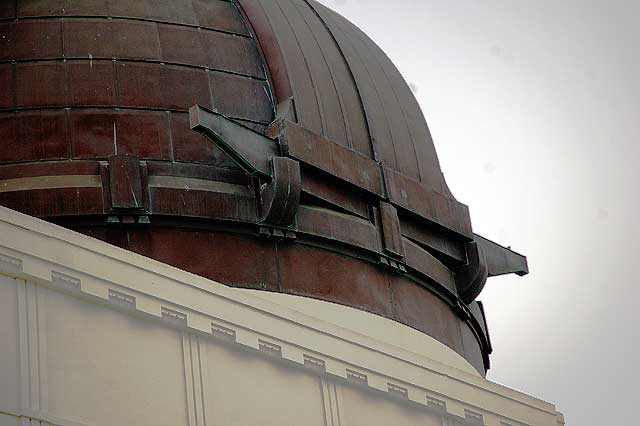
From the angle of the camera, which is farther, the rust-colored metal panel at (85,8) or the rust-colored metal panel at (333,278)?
the rust-colored metal panel at (85,8)

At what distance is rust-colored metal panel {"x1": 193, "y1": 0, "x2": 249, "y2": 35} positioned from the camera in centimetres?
2662

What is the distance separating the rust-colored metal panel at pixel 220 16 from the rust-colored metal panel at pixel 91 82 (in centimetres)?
181

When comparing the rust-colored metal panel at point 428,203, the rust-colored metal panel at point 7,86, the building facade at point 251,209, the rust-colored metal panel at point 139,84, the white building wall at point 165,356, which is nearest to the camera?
the white building wall at point 165,356

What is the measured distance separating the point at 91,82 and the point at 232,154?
220 centimetres

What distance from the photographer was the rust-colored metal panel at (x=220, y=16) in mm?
26625

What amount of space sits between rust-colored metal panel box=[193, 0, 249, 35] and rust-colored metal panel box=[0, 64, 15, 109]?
2.73 metres

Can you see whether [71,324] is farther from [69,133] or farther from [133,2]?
[133,2]

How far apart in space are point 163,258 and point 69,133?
201cm

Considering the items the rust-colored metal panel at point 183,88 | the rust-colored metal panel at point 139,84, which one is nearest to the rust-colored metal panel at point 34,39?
the rust-colored metal panel at point 139,84

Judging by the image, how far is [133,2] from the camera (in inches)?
1036

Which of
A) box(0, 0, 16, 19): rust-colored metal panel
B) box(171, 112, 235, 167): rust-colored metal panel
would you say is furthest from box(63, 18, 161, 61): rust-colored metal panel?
box(171, 112, 235, 167): rust-colored metal panel

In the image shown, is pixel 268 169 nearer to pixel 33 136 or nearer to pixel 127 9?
pixel 33 136

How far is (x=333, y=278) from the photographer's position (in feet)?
82.5

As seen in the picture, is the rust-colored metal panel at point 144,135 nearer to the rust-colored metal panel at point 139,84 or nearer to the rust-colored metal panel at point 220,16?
the rust-colored metal panel at point 139,84
